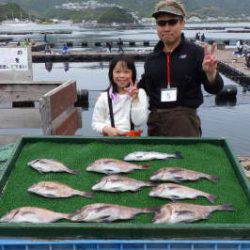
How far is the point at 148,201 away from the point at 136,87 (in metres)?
1.71

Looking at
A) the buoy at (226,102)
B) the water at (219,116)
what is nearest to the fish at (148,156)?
the water at (219,116)

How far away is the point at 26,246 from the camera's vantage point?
1.94m

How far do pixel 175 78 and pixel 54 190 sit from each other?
1.79m

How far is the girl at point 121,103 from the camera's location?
12.9 feet

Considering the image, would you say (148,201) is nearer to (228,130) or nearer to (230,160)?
(230,160)

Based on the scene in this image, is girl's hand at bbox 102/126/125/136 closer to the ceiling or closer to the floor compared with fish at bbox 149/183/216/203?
closer to the ceiling

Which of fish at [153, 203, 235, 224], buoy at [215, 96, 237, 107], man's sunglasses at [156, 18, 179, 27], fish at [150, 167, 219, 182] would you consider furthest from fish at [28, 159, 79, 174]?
buoy at [215, 96, 237, 107]

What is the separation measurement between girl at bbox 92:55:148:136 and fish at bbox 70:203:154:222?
162 centimetres

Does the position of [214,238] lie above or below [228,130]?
above

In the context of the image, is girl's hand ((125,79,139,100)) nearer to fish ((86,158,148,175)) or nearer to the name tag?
the name tag

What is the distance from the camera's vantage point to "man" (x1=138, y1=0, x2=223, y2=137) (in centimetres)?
385

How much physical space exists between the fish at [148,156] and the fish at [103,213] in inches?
26.5

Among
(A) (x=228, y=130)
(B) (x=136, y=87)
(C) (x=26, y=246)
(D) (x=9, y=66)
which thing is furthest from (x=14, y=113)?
(A) (x=228, y=130)

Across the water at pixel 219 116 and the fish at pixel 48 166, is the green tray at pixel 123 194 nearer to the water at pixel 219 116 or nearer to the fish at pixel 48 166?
the fish at pixel 48 166
